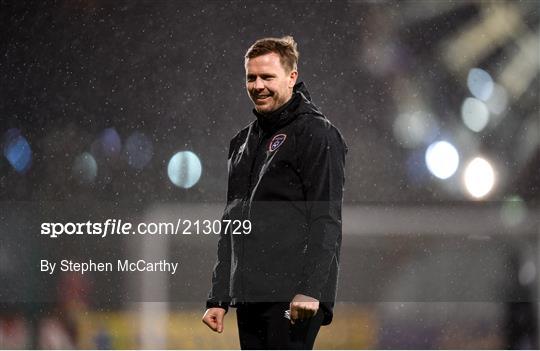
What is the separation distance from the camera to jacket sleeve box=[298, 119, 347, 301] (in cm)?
172

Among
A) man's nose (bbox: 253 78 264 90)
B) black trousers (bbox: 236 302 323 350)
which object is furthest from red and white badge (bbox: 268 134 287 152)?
black trousers (bbox: 236 302 323 350)

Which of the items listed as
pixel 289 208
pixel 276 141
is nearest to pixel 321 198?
pixel 289 208

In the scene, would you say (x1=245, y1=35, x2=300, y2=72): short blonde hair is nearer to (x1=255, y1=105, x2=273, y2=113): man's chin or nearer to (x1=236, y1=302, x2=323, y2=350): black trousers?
(x1=255, y1=105, x2=273, y2=113): man's chin

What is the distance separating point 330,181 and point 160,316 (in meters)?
1.59

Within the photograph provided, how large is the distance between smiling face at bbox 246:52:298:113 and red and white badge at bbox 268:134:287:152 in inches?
3.3

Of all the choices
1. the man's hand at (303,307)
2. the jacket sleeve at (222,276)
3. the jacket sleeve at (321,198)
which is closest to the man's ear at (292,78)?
the jacket sleeve at (321,198)

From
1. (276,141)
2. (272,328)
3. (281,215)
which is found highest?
(276,141)

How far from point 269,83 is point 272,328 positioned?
635 mm

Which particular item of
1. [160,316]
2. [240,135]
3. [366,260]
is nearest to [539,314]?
[366,260]

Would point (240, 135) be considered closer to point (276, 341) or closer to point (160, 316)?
point (276, 341)

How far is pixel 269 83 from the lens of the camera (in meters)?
1.94

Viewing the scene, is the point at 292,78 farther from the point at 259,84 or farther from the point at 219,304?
the point at 219,304

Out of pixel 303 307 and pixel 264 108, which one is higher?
pixel 264 108

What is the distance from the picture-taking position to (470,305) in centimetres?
Answer: 369
